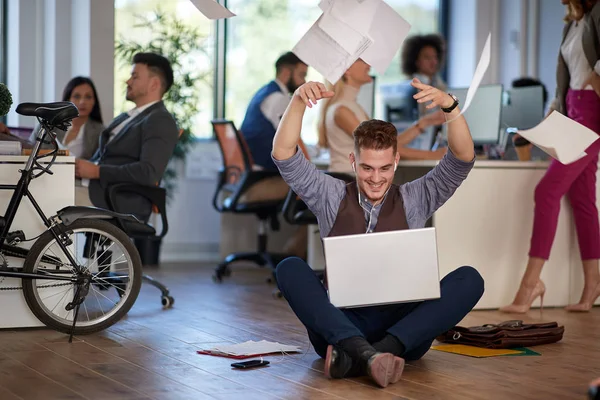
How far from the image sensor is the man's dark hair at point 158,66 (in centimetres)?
474

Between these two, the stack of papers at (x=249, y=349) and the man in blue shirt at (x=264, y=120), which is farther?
the man in blue shirt at (x=264, y=120)

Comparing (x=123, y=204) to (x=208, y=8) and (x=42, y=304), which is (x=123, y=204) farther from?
(x=208, y=8)

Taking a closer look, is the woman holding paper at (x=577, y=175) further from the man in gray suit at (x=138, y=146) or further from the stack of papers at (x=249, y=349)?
the man in gray suit at (x=138, y=146)

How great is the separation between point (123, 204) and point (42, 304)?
846 millimetres

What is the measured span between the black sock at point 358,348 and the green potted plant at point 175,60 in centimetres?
396

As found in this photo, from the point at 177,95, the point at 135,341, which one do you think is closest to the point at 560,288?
the point at 135,341

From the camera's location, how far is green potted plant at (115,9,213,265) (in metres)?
6.65

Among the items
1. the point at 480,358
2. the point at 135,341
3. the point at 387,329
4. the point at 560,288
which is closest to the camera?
the point at 387,329

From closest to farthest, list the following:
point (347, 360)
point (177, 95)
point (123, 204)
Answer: point (347, 360) < point (123, 204) < point (177, 95)

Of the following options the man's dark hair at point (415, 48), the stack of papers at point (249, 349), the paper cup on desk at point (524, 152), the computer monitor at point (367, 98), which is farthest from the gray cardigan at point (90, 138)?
the man's dark hair at point (415, 48)

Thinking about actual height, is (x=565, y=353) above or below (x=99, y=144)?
below

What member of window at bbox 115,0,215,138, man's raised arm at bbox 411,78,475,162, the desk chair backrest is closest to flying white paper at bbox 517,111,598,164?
man's raised arm at bbox 411,78,475,162

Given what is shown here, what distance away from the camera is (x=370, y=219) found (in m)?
2.97

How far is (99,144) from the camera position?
4.82m
